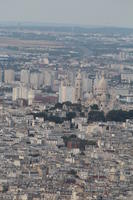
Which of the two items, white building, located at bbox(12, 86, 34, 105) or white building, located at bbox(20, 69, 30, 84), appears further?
white building, located at bbox(20, 69, 30, 84)

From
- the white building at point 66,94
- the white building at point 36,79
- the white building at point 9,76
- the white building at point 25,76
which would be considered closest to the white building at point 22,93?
the white building at point 66,94

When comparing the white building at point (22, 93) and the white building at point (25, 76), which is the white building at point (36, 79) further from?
the white building at point (22, 93)

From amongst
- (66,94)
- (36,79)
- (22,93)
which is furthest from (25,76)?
(66,94)

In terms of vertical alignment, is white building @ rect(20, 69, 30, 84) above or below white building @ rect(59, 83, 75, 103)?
below

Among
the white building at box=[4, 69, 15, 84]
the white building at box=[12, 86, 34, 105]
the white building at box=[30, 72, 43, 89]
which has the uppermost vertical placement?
the white building at box=[12, 86, 34, 105]

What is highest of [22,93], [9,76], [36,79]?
[22,93]

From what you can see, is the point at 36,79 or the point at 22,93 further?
the point at 36,79

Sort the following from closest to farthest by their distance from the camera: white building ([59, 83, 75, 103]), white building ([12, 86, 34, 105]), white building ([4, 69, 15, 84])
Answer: white building ([59, 83, 75, 103]) → white building ([12, 86, 34, 105]) → white building ([4, 69, 15, 84])

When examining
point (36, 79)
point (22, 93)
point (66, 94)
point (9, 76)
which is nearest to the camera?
point (66, 94)

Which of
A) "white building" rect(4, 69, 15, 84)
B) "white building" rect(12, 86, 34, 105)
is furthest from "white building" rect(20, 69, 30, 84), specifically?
"white building" rect(12, 86, 34, 105)

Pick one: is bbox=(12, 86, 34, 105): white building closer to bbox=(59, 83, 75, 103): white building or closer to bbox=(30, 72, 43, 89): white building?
bbox=(59, 83, 75, 103): white building

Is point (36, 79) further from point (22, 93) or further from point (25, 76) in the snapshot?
point (22, 93)
